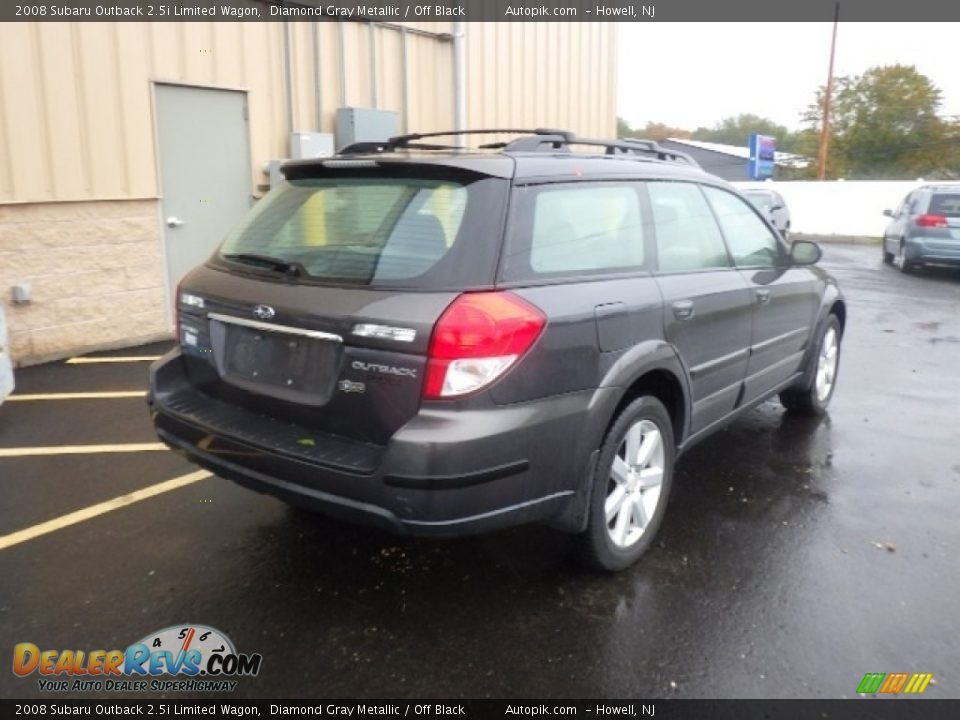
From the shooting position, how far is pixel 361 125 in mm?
9000

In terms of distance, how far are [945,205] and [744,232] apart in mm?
12178

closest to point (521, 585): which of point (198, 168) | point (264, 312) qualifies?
point (264, 312)

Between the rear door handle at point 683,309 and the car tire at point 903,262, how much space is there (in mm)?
13436

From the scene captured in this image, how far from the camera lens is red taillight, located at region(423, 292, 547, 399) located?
2.62 metres

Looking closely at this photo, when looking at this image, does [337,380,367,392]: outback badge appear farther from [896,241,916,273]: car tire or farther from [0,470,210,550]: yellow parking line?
[896,241,916,273]: car tire

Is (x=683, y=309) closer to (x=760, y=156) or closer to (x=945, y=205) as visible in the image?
(x=945, y=205)

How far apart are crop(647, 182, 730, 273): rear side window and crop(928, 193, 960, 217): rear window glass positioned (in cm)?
1249

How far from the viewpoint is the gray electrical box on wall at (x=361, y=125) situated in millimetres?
8898

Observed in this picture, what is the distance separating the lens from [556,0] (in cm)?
1183

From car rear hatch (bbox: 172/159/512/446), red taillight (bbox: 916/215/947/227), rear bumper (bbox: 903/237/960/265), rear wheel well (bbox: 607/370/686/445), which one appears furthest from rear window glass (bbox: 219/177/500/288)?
red taillight (bbox: 916/215/947/227)

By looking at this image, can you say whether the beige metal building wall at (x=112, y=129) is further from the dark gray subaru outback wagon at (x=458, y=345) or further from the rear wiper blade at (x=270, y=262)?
the rear wiper blade at (x=270, y=262)

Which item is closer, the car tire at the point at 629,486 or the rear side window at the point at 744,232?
the car tire at the point at 629,486

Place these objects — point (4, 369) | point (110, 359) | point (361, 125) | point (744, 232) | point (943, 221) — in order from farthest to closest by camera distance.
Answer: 1. point (943, 221)
2. point (361, 125)
3. point (110, 359)
4. point (4, 369)
5. point (744, 232)

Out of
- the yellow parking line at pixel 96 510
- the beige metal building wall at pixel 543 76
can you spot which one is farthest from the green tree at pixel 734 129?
the yellow parking line at pixel 96 510
